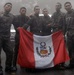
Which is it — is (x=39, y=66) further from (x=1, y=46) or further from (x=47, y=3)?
(x=47, y=3)

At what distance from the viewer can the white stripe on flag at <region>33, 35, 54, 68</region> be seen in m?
8.30

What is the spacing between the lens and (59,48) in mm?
8641

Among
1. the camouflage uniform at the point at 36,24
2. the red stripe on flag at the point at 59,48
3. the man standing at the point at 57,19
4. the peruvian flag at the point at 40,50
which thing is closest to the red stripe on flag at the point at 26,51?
the peruvian flag at the point at 40,50

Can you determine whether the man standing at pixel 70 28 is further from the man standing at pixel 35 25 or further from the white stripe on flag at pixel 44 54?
the man standing at pixel 35 25

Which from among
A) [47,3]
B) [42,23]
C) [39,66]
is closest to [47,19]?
[42,23]

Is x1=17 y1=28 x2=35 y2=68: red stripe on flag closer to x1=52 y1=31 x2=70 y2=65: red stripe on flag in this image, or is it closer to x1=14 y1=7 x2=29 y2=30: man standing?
x1=14 y1=7 x2=29 y2=30: man standing

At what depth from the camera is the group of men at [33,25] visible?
26.6 ft

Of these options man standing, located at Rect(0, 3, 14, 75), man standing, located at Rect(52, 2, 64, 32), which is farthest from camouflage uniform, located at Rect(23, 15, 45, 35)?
man standing, located at Rect(0, 3, 14, 75)

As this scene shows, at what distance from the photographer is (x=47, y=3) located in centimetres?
3428

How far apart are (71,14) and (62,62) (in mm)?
1569

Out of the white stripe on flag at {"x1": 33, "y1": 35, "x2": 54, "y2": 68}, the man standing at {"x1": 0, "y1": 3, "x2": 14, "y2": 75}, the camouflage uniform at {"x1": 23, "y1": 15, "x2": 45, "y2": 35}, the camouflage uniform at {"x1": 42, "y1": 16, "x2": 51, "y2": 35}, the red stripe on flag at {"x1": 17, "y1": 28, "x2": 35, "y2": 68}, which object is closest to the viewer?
the man standing at {"x1": 0, "y1": 3, "x2": 14, "y2": 75}

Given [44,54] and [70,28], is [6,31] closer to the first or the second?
[44,54]

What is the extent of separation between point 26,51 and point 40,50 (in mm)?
514

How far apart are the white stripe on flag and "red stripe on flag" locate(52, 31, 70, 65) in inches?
5.3
